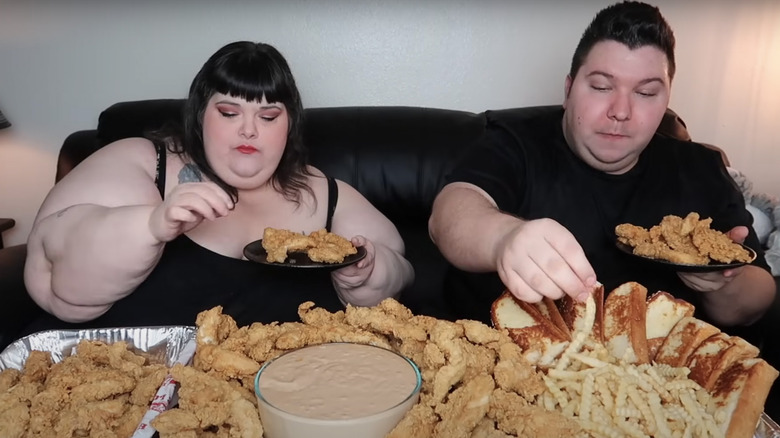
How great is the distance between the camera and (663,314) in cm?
114

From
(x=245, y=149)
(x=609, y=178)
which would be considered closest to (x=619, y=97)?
(x=609, y=178)

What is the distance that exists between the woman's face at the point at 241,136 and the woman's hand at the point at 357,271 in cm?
36

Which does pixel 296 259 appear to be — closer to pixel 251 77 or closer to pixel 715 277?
pixel 251 77

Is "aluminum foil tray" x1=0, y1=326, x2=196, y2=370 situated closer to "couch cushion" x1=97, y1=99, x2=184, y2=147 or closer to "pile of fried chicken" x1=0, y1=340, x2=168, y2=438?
"pile of fried chicken" x1=0, y1=340, x2=168, y2=438

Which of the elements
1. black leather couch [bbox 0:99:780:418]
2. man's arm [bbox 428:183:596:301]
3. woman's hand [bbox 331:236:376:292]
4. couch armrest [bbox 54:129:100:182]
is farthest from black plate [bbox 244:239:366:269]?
couch armrest [bbox 54:129:100:182]

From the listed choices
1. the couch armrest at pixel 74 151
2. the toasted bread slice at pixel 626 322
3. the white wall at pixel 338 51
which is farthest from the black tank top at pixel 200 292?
the white wall at pixel 338 51

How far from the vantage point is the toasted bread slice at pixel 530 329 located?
1.04m

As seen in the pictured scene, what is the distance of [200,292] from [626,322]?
3.62 feet

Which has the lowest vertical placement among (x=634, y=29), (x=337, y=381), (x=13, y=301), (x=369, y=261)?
(x=13, y=301)

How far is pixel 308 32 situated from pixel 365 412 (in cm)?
268

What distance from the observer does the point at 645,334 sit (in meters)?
1.09

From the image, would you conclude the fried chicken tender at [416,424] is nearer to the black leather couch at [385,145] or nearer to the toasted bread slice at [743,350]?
the toasted bread slice at [743,350]

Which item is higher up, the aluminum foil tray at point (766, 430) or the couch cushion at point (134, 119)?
the couch cushion at point (134, 119)

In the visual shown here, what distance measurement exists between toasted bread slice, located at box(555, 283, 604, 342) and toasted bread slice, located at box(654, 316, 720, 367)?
0.36 ft
